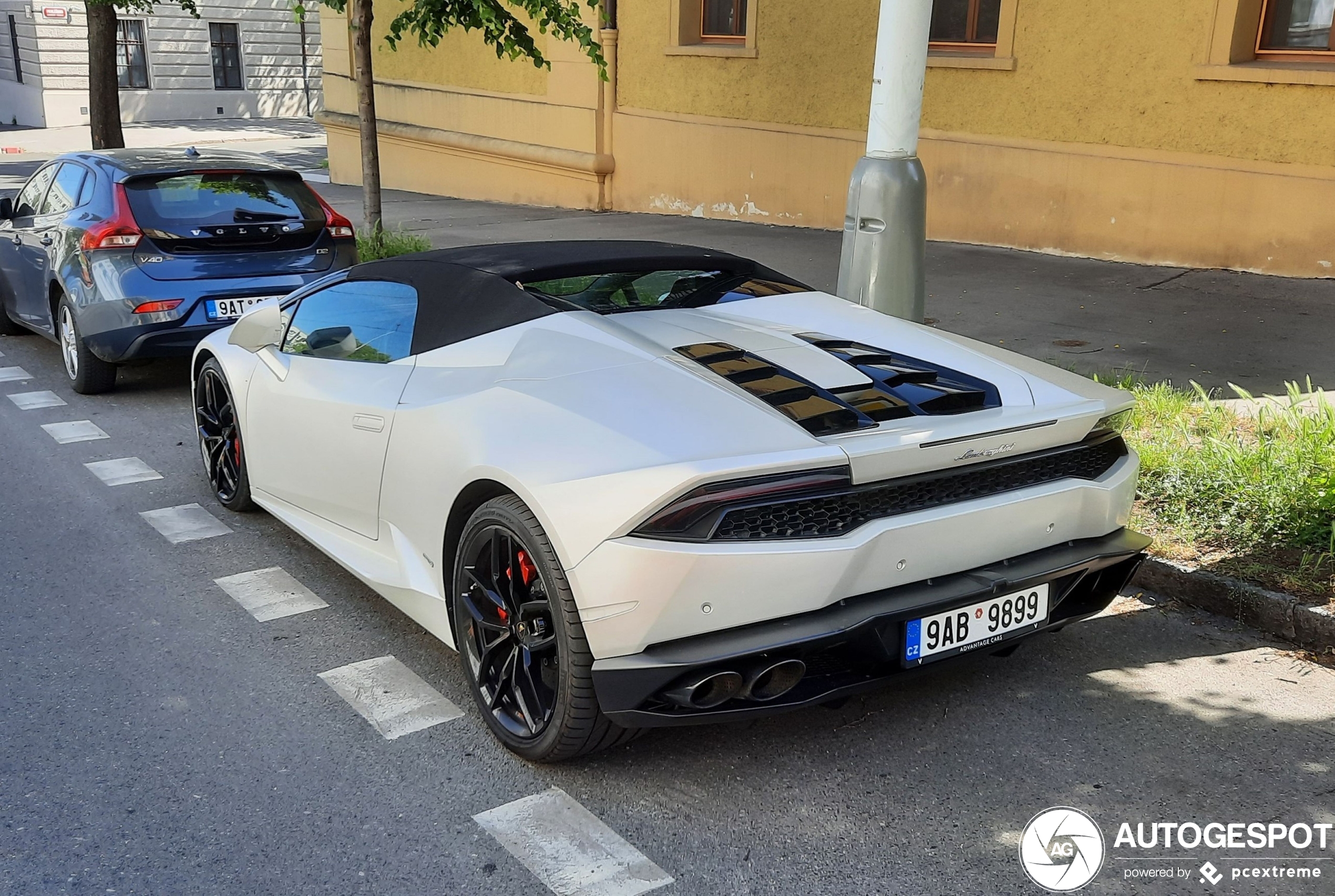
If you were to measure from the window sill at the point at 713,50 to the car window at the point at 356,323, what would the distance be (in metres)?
10.3

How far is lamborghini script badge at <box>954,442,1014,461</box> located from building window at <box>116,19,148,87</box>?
4028cm

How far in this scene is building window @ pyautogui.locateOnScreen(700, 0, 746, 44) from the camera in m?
14.7

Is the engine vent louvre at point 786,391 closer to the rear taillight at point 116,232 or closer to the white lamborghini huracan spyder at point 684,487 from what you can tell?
the white lamborghini huracan spyder at point 684,487

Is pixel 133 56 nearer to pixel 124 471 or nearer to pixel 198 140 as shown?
pixel 198 140

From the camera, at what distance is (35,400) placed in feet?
25.0

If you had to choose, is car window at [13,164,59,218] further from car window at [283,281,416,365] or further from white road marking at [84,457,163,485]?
car window at [283,281,416,365]

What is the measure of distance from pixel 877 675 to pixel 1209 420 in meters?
3.45

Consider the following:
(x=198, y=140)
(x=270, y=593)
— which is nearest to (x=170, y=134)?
(x=198, y=140)

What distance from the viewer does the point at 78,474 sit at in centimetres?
615

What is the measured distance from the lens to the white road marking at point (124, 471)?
608 cm

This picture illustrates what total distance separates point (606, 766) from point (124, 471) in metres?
3.93

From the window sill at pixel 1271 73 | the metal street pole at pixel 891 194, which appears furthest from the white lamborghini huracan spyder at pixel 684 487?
the window sill at pixel 1271 73

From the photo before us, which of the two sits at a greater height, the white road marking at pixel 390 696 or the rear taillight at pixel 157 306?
the rear taillight at pixel 157 306

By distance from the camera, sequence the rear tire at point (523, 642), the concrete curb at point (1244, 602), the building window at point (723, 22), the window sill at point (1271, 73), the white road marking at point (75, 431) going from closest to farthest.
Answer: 1. the rear tire at point (523, 642)
2. the concrete curb at point (1244, 602)
3. the white road marking at point (75, 431)
4. the window sill at point (1271, 73)
5. the building window at point (723, 22)
